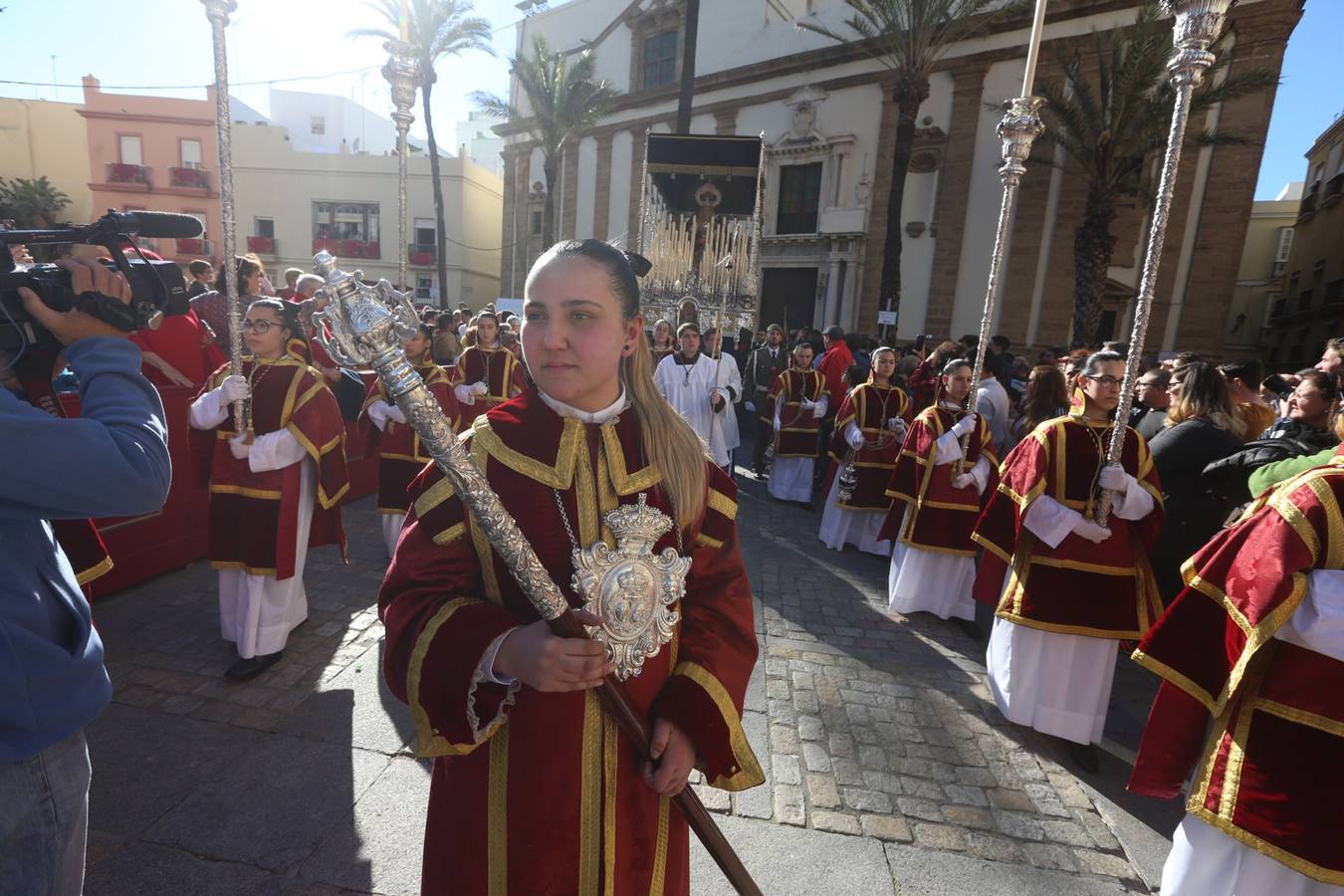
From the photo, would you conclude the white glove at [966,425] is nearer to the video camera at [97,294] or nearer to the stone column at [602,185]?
the video camera at [97,294]

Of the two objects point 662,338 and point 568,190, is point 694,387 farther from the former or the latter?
point 568,190

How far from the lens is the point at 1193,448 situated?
425 centimetres

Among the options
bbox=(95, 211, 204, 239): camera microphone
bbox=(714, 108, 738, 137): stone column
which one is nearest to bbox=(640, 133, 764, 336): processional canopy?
bbox=(95, 211, 204, 239): camera microphone

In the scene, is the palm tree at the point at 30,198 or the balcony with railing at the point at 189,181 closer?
the palm tree at the point at 30,198

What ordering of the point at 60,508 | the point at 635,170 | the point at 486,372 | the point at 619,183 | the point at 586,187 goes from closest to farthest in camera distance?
the point at 60,508, the point at 486,372, the point at 635,170, the point at 619,183, the point at 586,187

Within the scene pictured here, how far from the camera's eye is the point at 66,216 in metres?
30.9

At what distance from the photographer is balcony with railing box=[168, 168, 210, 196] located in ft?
95.0

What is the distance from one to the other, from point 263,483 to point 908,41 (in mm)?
17282

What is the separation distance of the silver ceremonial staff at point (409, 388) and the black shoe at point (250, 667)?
3.41 metres

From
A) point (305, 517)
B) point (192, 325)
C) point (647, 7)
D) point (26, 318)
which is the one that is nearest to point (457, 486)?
point (26, 318)

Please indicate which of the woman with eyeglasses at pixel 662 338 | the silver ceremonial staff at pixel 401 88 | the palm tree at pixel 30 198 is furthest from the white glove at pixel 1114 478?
the palm tree at pixel 30 198

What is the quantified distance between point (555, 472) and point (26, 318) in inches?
49.0

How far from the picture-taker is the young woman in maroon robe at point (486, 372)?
7.47 m

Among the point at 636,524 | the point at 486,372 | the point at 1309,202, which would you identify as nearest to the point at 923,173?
the point at 486,372
